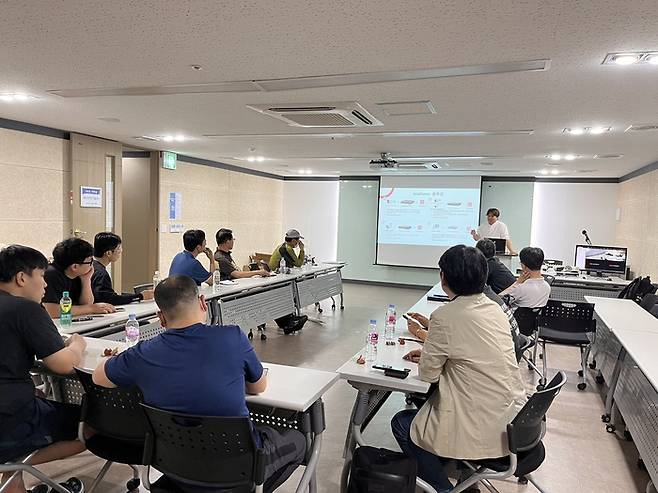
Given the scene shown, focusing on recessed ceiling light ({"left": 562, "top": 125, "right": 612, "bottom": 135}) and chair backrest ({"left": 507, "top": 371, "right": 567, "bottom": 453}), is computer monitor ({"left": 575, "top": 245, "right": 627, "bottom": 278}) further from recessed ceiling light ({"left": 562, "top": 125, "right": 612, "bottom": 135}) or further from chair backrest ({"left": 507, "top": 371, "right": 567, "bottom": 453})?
chair backrest ({"left": 507, "top": 371, "right": 567, "bottom": 453})

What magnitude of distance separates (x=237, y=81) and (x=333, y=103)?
0.86 meters

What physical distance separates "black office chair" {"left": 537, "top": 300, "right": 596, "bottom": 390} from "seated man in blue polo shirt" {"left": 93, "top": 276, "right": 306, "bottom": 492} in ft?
11.3

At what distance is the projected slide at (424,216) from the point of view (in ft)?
31.2

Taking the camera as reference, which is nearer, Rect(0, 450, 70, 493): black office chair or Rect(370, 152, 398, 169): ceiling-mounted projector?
Rect(0, 450, 70, 493): black office chair

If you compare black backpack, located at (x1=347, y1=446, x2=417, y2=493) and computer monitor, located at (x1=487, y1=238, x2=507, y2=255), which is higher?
computer monitor, located at (x1=487, y1=238, x2=507, y2=255)

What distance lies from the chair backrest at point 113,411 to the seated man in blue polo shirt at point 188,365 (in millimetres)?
102

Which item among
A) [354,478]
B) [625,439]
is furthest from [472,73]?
[625,439]

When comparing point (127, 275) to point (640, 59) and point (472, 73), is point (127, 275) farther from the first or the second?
point (640, 59)

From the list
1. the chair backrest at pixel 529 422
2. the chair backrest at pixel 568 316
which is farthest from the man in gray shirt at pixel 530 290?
the chair backrest at pixel 529 422

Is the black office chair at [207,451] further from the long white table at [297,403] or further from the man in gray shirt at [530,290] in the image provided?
the man in gray shirt at [530,290]

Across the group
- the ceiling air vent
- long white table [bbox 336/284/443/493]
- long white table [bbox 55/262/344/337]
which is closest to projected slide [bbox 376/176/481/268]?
long white table [bbox 55/262/344/337]

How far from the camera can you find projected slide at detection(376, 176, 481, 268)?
9500mm

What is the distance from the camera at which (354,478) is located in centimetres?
209

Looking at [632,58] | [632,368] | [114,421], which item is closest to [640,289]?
[632,368]
